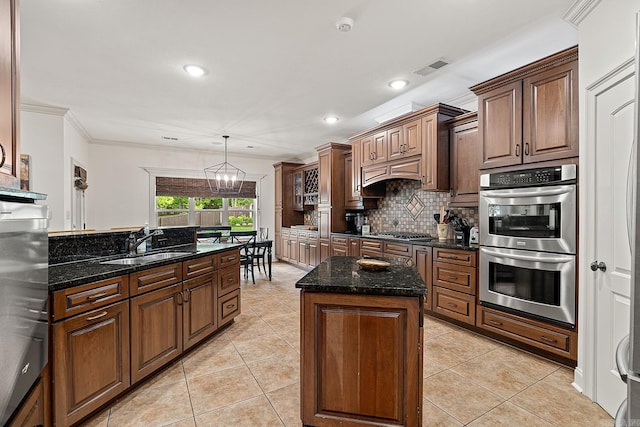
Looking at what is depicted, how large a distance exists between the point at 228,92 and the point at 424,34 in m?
2.28

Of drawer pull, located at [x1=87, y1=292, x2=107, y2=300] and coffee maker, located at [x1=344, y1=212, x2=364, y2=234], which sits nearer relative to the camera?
drawer pull, located at [x1=87, y1=292, x2=107, y2=300]

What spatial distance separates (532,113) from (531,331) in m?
1.90

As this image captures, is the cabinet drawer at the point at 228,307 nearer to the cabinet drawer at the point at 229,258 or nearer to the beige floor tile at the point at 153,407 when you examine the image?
the cabinet drawer at the point at 229,258

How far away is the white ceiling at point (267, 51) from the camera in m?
2.15

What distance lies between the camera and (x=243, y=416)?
1.91 m

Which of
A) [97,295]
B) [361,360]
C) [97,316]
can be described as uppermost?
[97,295]

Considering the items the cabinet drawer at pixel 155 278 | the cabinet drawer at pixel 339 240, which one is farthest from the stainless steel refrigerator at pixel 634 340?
the cabinet drawer at pixel 339 240

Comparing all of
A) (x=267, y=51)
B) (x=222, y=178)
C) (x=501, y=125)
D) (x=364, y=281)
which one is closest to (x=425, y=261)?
(x=501, y=125)

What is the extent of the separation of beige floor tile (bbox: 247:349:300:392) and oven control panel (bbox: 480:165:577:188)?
8.03 ft

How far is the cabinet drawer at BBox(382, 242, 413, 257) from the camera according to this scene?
12.5 ft

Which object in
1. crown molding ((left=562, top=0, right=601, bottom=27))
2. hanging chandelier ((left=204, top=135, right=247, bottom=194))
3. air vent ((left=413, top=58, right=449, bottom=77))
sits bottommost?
hanging chandelier ((left=204, top=135, right=247, bottom=194))

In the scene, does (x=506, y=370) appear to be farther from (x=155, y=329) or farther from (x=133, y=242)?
(x=133, y=242)

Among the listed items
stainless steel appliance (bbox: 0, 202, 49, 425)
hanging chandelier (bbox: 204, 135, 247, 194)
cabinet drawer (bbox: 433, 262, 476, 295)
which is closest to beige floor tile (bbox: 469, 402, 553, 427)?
cabinet drawer (bbox: 433, 262, 476, 295)

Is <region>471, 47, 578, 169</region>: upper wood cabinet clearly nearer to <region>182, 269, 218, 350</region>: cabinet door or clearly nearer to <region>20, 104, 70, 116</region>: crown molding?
<region>182, 269, 218, 350</region>: cabinet door
